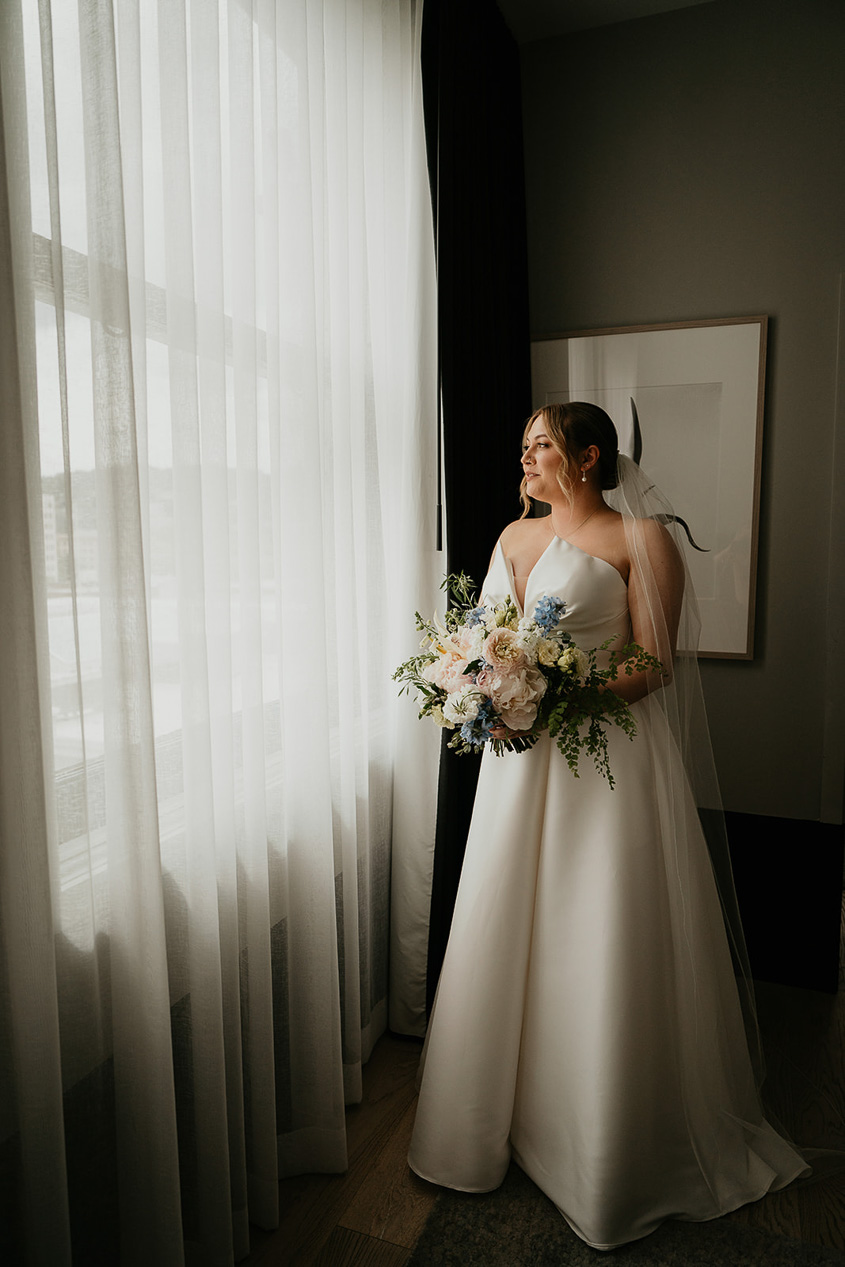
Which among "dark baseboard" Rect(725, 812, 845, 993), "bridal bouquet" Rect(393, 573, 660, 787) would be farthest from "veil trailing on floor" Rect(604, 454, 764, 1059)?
"dark baseboard" Rect(725, 812, 845, 993)

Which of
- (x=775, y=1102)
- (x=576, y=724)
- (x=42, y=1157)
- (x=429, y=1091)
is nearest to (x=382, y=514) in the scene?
(x=576, y=724)

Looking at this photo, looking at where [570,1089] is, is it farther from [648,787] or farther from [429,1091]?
[648,787]

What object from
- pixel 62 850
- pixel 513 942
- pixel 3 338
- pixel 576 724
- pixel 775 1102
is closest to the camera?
pixel 3 338

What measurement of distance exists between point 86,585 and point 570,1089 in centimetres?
145

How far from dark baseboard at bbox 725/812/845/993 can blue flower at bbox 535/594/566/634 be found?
4.86ft

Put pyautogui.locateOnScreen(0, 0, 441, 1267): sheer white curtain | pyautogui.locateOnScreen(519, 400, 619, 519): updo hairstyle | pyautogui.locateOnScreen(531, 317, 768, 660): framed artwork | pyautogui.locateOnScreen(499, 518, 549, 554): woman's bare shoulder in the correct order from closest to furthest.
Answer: pyautogui.locateOnScreen(0, 0, 441, 1267): sheer white curtain → pyautogui.locateOnScreen(519, 400, 619, 519): updo hairstyle → pyautogui.locateOnScreen(499, 518, 549, 554): woman's bare shoulder → pyautogui.locateOnScreen(531, 317, 768, 660): framed artwork

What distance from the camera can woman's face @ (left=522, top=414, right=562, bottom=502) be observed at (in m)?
1.94

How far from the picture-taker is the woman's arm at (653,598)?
182cm

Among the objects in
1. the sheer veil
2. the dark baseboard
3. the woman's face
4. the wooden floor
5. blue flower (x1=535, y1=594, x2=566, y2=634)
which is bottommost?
the wooden floor

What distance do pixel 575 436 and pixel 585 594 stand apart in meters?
0.39

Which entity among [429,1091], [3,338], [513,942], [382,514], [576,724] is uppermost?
[3,338]

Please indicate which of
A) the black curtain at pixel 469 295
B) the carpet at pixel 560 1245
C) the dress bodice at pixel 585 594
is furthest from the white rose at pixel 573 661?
the carpet at pixel 560 1245

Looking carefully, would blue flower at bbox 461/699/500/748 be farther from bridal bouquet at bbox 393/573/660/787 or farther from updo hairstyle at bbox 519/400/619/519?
updo hairstyle at bbox 519/400/619/519

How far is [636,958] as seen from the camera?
1.71m
